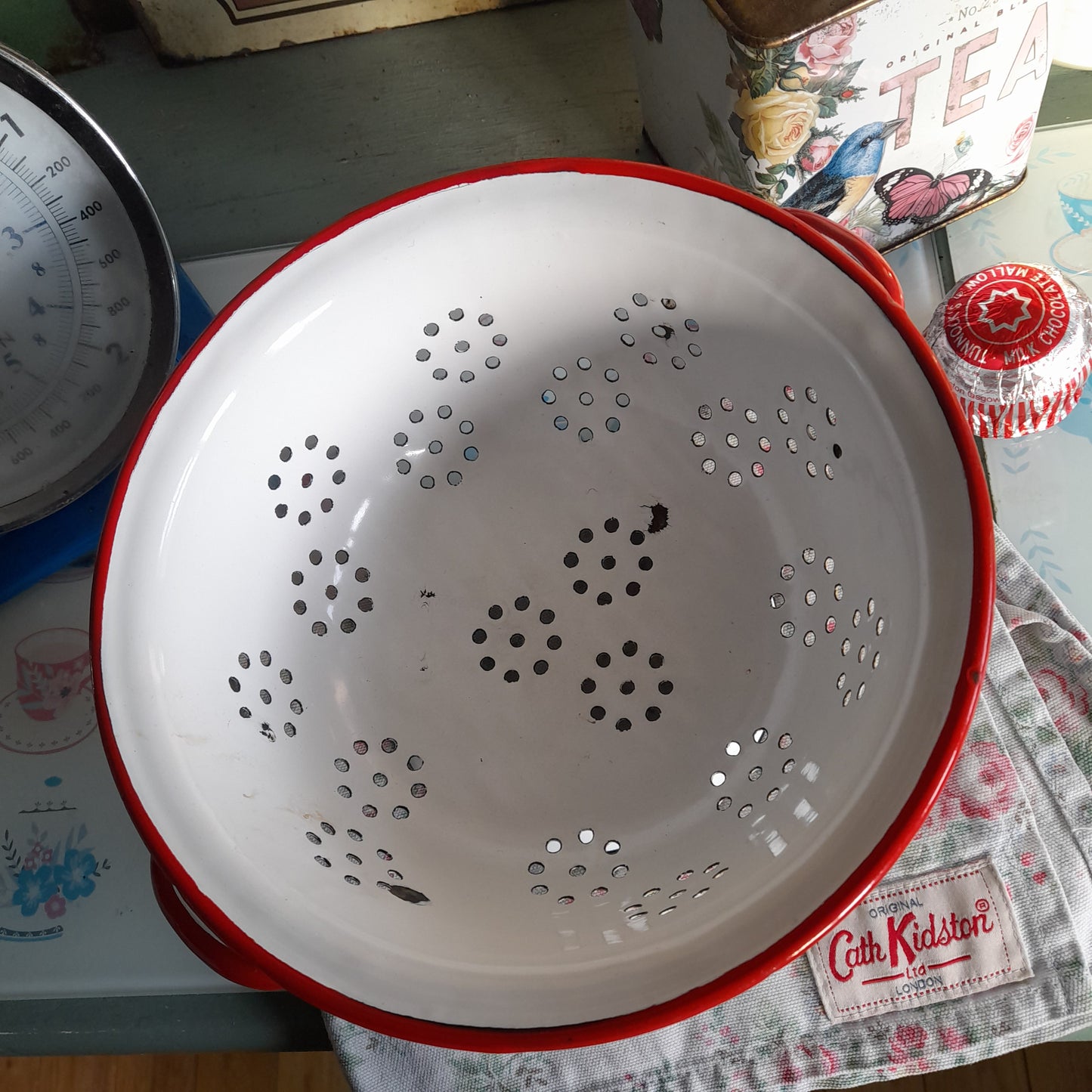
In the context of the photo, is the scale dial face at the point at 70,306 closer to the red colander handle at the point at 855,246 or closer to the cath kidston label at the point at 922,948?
the red colander handle at the point at 855,246

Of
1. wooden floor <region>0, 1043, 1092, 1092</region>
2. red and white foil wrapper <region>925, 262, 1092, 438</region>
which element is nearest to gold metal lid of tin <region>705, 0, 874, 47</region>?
red and white foil wrapper <region>925, 262, 1092, 438</region>

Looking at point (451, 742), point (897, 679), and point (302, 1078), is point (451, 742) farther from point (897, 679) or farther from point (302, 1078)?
point (302, 1078)

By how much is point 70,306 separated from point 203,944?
332 millimetres

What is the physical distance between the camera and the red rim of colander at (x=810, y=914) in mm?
346

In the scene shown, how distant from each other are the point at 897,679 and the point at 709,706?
16 cm

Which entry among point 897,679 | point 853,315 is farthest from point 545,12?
point 897,679

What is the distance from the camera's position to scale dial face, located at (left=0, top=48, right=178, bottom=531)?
1.53 ft

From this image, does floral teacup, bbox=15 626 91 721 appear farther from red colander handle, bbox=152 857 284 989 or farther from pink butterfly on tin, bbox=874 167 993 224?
pink butterfly on tin, bbox=874 167 993 224

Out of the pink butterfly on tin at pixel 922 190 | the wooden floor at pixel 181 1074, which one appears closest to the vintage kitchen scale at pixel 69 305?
the pink butterfly on tin at pixel 922 190

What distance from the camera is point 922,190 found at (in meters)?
0.56

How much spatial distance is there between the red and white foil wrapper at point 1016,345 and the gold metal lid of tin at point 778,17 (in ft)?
0.59

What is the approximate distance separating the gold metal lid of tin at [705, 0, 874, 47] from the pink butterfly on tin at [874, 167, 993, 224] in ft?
0.47

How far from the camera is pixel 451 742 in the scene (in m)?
0.53

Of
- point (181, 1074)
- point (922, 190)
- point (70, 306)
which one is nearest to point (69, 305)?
point (70, 306)
